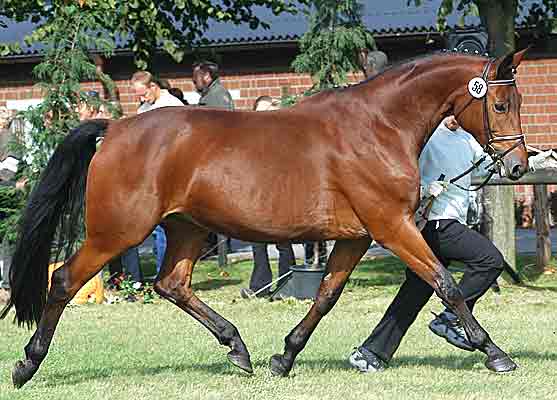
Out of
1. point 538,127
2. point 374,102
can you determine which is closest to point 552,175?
point 374,102

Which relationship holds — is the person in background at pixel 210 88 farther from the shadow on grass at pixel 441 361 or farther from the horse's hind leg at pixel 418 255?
the horse's hind leg at pixel 418 255

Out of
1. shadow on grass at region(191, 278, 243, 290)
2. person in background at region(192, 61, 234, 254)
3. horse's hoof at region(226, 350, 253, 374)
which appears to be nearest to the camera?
horse's hoof at region(226, 350, 253, 374)

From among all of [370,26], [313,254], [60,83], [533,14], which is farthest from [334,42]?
[370,26]

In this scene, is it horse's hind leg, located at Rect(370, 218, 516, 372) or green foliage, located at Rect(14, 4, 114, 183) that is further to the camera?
green foliage, located at Rect(14, 4, 114, 183)

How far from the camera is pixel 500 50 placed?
1199 centimetres

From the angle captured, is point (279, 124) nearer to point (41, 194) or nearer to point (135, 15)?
Result: point (41, 194)

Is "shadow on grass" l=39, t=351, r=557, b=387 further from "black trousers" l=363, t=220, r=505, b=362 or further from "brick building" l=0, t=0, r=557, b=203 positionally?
"brick building" l=0, t=0, r=557, b=203

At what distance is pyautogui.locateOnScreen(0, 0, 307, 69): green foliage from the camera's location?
42.1ft

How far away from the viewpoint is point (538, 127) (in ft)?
62.6

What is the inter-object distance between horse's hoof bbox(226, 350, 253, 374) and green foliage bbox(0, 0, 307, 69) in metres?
6.34

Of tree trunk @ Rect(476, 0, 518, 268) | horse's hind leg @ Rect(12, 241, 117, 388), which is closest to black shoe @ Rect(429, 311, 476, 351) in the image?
horse's hind leg @ Rect(12, 241, 117, 388)

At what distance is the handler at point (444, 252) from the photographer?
700 centimetres

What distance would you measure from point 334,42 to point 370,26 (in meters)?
7.22

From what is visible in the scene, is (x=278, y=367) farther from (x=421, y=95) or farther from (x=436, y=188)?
(x=421, y=95)
